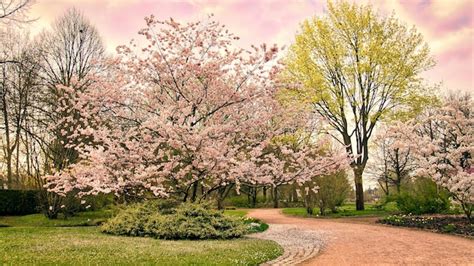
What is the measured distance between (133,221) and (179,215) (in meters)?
1.67

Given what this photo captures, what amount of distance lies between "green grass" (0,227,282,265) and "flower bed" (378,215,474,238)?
293 inches

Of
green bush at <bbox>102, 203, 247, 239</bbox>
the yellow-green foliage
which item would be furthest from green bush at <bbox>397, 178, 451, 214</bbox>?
green bush at <bbox>102, 203, 247, 239</bbox>

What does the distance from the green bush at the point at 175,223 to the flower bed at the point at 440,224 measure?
24.7 feet

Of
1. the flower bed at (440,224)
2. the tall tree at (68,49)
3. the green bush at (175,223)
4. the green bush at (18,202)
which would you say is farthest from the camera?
the tall tree at (68,49)

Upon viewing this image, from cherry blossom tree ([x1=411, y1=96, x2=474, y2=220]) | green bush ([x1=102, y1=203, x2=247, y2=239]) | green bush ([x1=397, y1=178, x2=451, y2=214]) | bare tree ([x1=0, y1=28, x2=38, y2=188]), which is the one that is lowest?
green bush ([x1=102, y1=203, x2=247, y2=239])

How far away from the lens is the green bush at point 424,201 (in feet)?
60.5

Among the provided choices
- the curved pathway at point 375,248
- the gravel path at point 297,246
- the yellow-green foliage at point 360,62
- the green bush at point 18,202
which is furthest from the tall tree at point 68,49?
the curved pathway at point 375,248

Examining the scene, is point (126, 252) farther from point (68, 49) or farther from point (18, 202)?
point (68, 49)

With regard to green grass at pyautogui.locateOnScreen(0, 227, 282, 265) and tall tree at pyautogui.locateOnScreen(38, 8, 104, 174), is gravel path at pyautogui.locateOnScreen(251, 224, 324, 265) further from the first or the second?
tall tree at pyautogui.locateOnScreen(38, 8, 104, 174)

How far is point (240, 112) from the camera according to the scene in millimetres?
12633

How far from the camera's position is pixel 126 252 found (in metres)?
7.96

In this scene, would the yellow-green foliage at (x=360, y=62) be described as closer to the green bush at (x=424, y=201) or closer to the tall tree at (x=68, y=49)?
the green bush at (x=424, y=201)

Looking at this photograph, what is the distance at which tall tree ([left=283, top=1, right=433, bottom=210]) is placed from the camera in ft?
79.4

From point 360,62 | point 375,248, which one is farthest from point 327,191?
point 375,248
